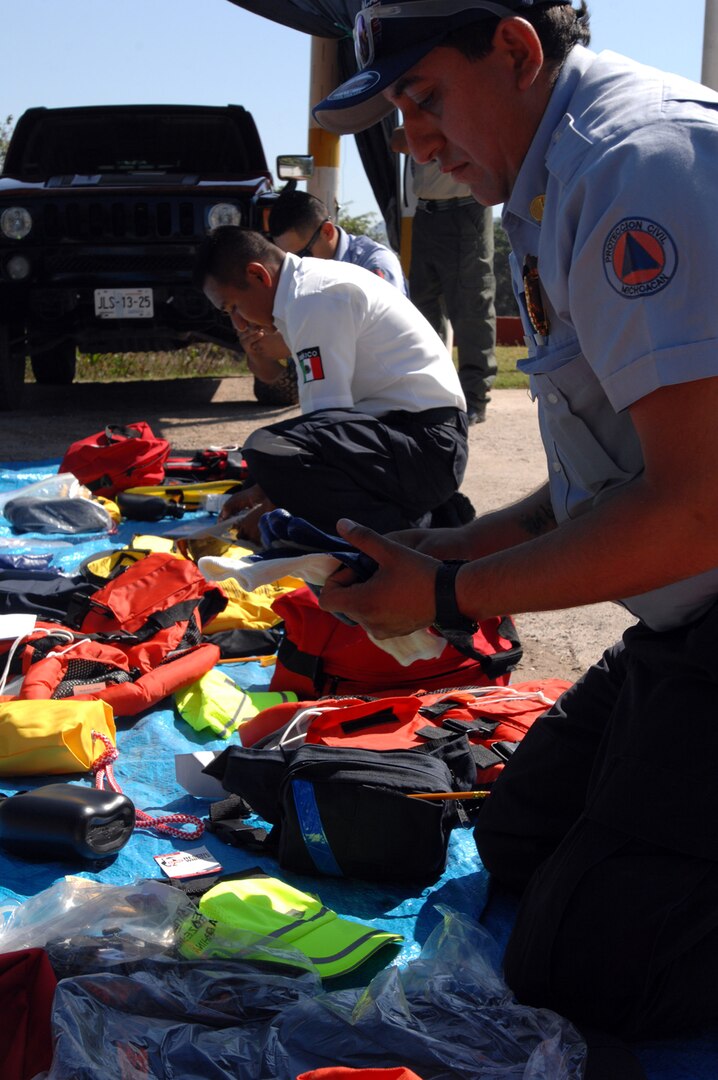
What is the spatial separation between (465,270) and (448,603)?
6.51m

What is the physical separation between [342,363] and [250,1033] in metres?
2.97

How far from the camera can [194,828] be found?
8.81 ft

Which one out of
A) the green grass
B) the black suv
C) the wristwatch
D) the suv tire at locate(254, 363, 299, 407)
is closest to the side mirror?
the black suv

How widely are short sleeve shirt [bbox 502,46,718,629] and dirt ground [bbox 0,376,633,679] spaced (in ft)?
6.56

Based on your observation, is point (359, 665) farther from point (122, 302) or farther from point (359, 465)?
point (122, 302)

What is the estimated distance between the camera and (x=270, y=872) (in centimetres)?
248

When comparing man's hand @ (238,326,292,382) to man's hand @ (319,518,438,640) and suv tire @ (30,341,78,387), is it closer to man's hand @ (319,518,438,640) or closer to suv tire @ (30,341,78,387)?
man's hand @ (319,518,438,640)

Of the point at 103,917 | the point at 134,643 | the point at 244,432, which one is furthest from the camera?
the point at 244,432

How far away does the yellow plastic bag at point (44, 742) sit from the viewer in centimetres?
289

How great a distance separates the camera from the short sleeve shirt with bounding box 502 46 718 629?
1576mm

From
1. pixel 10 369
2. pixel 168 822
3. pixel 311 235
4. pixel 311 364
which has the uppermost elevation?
pixel 311 235

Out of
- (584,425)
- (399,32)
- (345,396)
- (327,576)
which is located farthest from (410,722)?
(345,396)

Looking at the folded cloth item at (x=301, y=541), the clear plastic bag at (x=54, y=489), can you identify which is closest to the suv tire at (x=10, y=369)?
the clear plastic bag at (x=54, y=489)

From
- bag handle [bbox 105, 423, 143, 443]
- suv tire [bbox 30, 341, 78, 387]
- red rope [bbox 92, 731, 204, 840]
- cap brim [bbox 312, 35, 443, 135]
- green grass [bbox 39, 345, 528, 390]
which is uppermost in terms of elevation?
cap brim [bbox 312, 35, 443, 135]
